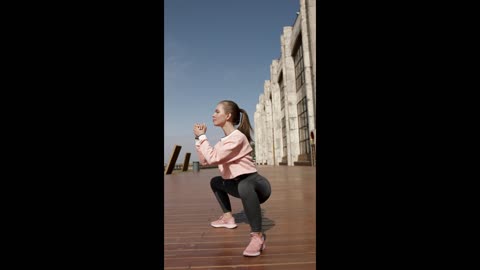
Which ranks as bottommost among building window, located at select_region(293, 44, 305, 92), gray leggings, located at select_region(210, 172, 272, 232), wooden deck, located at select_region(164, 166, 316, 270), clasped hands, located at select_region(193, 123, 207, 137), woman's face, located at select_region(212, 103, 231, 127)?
wooden deck, located at select_region(164, 166, 316, 270)

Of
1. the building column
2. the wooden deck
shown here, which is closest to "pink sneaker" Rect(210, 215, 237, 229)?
the wooden deck

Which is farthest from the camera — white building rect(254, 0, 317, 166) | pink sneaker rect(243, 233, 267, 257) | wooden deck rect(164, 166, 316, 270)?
white building rect(254, 0, 317, 166)

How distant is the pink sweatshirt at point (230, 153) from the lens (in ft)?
7.18

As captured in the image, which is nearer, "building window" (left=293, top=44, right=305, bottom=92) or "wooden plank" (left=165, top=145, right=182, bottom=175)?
"wooden plank" (left=165, top=145, right=182, bottom=175)

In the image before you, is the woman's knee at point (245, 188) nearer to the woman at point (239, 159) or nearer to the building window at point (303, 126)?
the woman at point (239, 159)

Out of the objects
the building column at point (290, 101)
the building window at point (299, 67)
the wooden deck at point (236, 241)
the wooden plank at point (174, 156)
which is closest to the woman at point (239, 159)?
the wooden deck at point (236, 241)

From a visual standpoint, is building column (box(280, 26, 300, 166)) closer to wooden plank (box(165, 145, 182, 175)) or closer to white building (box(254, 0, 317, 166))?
white building (box(254, 0, 317, 166))

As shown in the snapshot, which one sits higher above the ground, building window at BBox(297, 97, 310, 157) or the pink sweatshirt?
building window at BBox(297, 97, 310, 157)

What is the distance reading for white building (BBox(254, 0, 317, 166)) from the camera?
1762 centimetres

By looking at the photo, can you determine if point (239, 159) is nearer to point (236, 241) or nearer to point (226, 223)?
point (236, 241)
